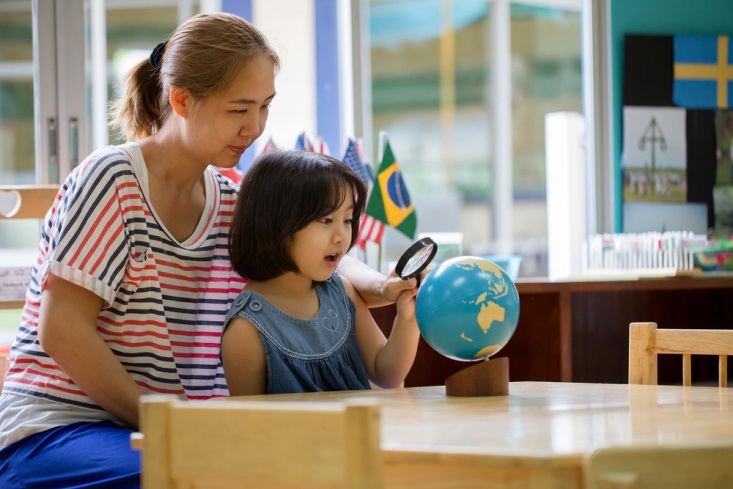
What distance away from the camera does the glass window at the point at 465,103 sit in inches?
297

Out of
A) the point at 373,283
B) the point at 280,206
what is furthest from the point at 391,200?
the point at 280,206

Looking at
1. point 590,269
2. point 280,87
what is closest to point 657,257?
point 590,269

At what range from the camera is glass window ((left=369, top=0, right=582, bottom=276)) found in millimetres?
7555

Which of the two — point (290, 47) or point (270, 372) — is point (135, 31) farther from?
point (270, 372)

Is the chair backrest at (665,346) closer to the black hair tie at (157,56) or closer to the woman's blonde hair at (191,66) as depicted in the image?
the woman's blonde hair at (191,66)

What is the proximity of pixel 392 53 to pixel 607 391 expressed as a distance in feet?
23.2

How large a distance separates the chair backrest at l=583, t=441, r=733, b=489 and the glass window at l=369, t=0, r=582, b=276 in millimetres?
6100

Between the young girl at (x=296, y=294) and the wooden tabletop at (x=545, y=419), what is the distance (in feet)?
0.51

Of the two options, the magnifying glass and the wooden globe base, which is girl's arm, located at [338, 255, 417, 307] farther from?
the wooden globe base

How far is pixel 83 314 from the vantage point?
5.48 ft

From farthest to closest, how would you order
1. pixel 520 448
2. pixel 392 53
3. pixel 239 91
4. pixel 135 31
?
pixel 392 53 → pixel 135 31 → pixel 239 91 → pixel 520 448

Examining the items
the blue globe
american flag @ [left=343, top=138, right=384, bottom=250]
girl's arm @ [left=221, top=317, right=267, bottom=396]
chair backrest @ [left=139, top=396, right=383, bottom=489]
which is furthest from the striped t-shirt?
american flag @ [left=343, top=138, right=384, bottom=250]

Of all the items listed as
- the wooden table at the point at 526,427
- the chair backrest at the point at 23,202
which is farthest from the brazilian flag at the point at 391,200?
the wooden table at the point at 526,427

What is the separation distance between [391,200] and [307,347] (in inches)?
52.0
